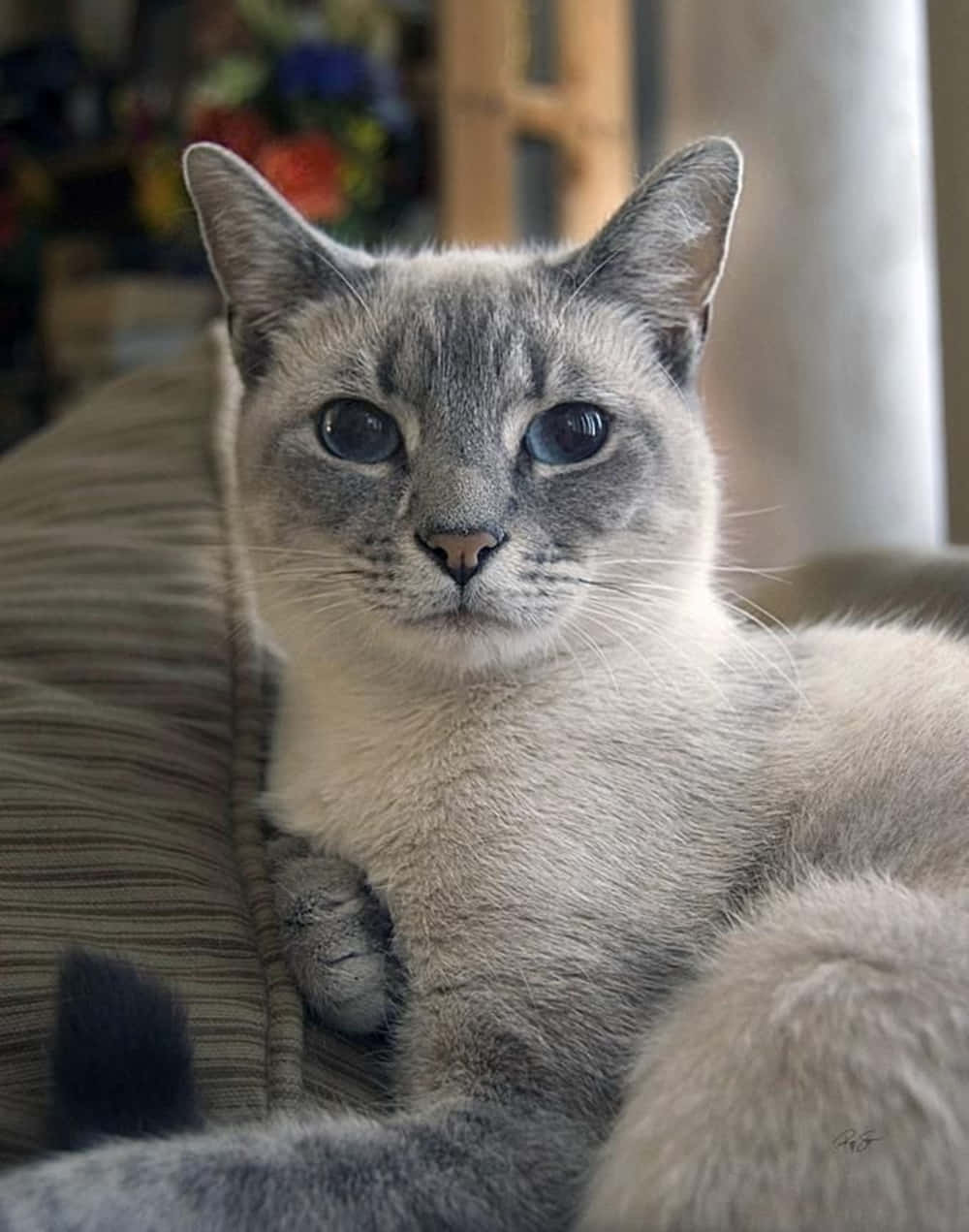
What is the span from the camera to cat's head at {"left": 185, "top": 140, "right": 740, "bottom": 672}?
4.43 ft

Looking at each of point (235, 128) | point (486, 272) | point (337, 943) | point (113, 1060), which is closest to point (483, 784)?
point (337, 943)

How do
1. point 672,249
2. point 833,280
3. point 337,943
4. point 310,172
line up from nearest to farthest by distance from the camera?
point 337,943 < point 672,249 < point 833,280 < point 310,172

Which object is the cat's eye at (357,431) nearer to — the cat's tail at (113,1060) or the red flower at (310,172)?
the cat's tail at (113,1060)

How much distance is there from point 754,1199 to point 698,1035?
0.16m

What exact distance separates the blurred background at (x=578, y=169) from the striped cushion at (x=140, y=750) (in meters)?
0.66

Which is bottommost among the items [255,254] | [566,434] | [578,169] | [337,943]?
[337,943]

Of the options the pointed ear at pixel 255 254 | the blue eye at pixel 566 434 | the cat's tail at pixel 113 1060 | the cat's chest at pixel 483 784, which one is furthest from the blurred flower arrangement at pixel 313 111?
the cat's tail at pixel 113 1060

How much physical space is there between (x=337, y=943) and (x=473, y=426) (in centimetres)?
50

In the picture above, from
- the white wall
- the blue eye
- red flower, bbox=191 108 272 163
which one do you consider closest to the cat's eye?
the blue eye

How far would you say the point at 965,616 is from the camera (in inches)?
65.8

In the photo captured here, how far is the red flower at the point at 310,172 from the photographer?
13.2ft

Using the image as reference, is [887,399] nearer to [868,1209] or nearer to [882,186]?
[882,186]

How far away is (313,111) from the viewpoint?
4.12 m

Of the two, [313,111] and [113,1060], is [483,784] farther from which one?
[313,111]
